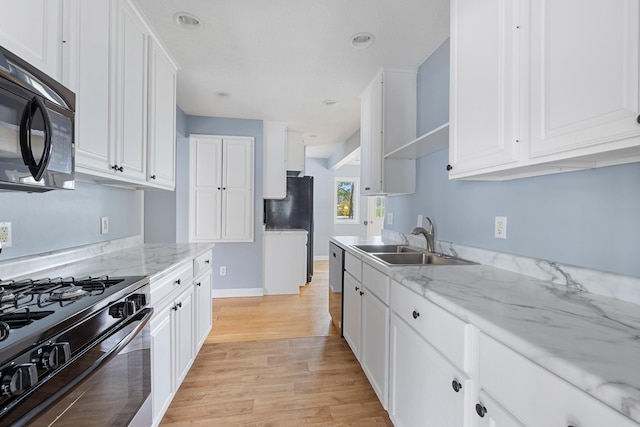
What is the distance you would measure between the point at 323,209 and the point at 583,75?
244 inches

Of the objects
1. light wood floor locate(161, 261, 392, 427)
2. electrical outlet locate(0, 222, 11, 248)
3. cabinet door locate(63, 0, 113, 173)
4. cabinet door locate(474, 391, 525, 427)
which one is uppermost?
cabinet door locate(63, 0, 113, 173)

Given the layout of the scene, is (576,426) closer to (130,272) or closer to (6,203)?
(130,272)

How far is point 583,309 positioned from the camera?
0.92 meters

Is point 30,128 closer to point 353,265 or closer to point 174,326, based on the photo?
point 174,326

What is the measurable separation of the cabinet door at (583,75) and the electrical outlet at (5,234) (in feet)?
6.99

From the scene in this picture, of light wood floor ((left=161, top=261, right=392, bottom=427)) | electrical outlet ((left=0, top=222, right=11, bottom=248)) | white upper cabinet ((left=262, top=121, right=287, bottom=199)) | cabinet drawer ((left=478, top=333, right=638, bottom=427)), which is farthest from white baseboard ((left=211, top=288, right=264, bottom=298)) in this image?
cabinet drawer ((left=478, top=333, right=638, bottom=427))

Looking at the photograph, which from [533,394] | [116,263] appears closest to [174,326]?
[116,263]

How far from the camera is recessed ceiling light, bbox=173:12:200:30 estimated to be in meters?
1.91

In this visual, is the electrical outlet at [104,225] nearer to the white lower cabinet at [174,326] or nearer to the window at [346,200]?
the white lower cabinet at [174,326]

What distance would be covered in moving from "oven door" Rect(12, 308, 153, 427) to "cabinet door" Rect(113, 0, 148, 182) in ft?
3.24

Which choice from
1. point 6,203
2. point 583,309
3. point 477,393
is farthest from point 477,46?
point 6,203

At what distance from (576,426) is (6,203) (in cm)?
203

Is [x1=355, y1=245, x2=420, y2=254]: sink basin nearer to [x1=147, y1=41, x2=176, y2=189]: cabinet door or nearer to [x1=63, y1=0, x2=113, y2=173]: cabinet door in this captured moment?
[x1=147, y1=41, x2=176, y2=189]: cabinet door

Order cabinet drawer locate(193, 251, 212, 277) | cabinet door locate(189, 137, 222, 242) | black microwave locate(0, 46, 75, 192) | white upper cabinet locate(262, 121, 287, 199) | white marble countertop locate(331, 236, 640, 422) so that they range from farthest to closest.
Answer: white upper cabinet locate(262, 121, 287, 199) → cabinet door locate(189, 137, 222, 242) → cabinet drawer locate(193, 251, 212, 277) → black microwave locate(0, 46, 75, 192) → white marble countertop locate(331, 236, 640, 422)
